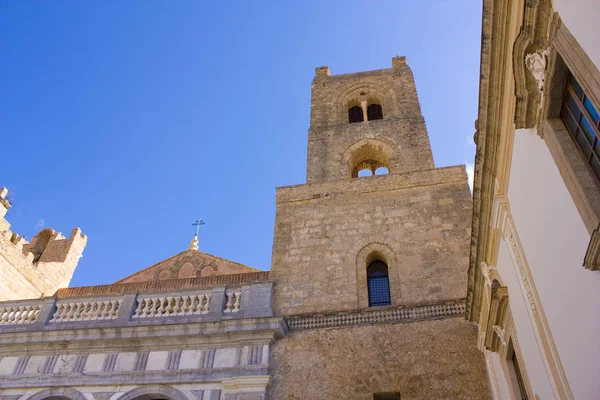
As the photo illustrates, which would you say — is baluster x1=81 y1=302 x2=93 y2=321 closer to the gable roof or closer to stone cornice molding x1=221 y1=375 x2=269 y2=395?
stone cornice molding x1=221 y1=375 x2=269 y2=395

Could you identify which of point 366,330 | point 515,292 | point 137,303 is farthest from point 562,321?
point 137,303

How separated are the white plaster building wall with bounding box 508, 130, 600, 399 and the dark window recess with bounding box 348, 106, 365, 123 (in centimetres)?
1150

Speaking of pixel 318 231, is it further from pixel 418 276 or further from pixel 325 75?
pixel 325 75

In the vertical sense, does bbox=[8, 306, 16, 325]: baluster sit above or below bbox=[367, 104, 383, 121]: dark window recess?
below

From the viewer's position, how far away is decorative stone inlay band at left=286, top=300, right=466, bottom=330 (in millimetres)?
10223

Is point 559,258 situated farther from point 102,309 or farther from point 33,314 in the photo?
point 33,314

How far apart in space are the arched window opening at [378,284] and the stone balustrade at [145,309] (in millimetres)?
2250

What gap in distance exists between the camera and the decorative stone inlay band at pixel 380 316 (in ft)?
33.5

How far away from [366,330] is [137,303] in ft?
16.5

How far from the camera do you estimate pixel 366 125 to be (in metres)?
15.8

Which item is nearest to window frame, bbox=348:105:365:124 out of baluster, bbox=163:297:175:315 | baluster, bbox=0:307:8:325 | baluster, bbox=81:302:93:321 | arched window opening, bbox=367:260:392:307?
arched window opening, bbox=367:260:392:307

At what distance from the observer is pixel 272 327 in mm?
10195

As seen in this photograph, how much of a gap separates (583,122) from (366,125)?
11.1m

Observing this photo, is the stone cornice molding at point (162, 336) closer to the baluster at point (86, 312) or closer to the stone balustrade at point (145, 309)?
the stone balustrade at point (145, 309)
